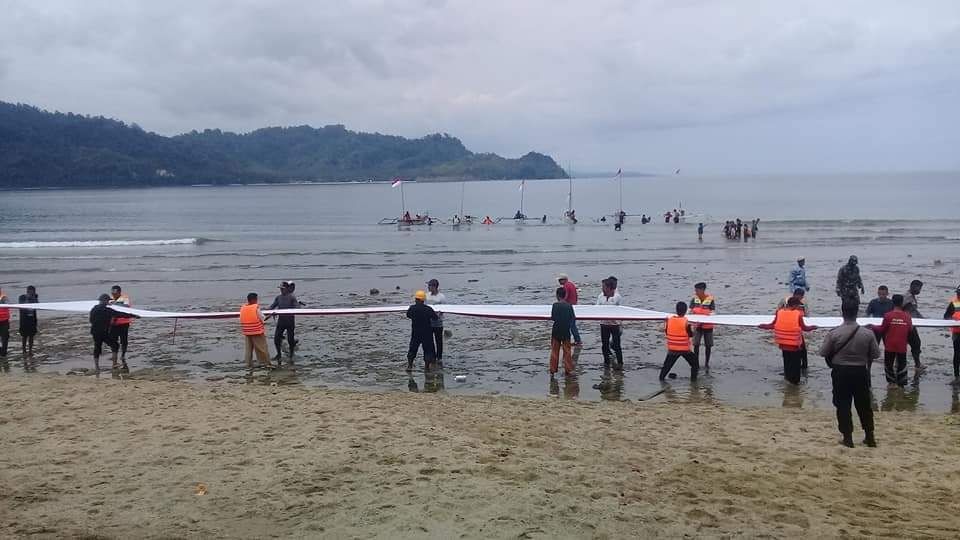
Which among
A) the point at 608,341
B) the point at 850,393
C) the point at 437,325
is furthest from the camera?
the point at 437,325

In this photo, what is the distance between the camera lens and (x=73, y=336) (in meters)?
17.5

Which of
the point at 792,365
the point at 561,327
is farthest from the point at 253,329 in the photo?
the point at 792,365

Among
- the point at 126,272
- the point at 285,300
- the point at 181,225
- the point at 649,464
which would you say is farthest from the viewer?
the point at 181,225

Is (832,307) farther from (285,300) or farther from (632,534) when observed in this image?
(632,534)

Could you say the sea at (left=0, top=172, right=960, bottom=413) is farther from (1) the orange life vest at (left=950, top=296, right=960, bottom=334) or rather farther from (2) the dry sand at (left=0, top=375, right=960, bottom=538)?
(2) the dry sand at (left=0, top=375, right=960, bottom=538)

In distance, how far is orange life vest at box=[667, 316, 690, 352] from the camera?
478 inches

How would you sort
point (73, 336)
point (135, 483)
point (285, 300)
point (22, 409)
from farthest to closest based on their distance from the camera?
point (73, 336)
point (285, 300)
point (22, 409)
point (135, 483)

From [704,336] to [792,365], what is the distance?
1771 mm

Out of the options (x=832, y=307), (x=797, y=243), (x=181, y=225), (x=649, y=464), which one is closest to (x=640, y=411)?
(x=649, y=464)

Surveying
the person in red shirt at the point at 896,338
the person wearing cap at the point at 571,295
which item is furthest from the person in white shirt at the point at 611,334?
the person in red shirt at the point at 896,338

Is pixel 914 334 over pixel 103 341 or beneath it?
over

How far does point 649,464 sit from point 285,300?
896cm

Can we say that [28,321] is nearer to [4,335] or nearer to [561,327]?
[4,335]

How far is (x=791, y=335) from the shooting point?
11.8 m
